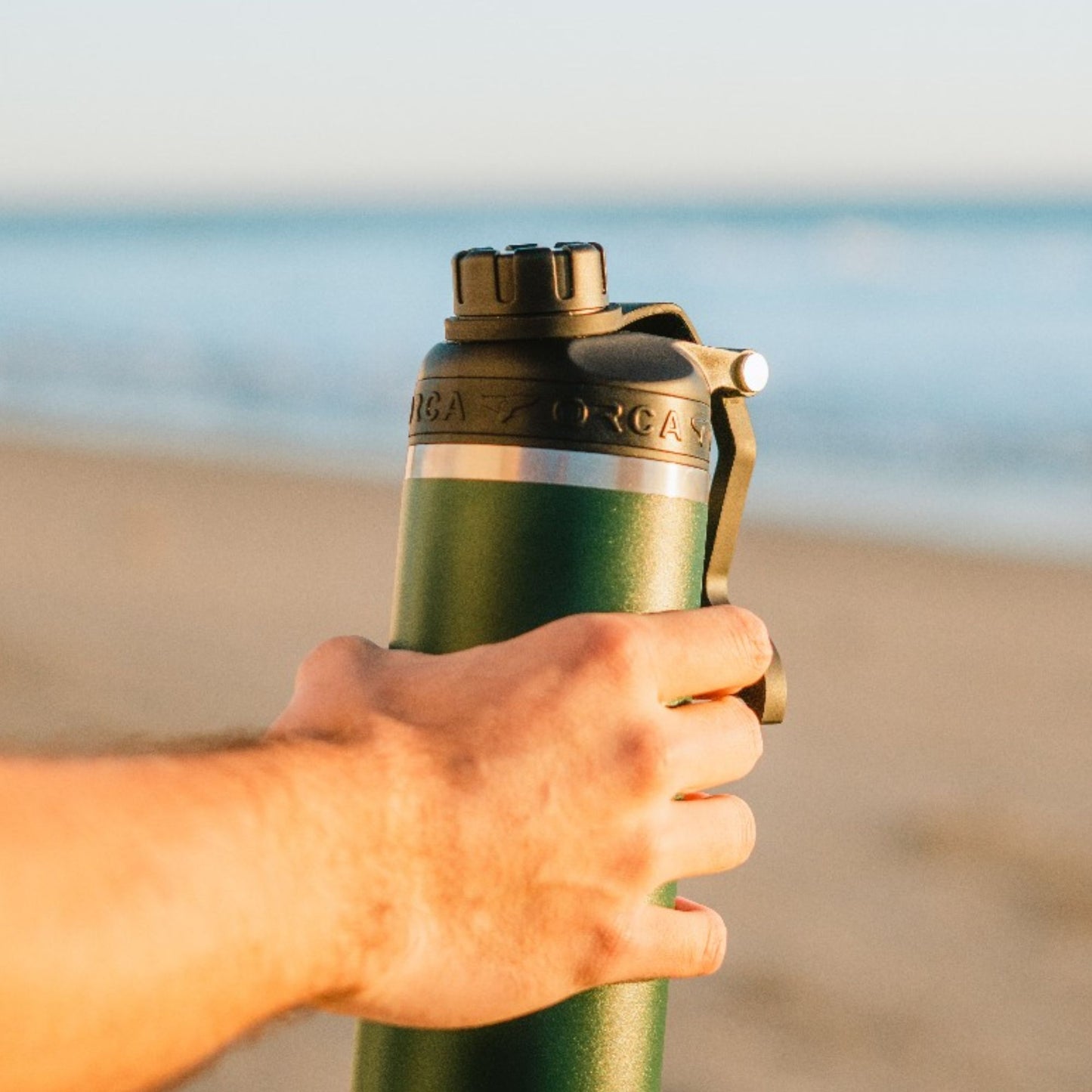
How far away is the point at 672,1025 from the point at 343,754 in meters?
2.29

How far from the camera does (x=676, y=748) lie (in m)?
1.07

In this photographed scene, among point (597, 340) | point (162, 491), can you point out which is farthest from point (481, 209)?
point (597, 340)

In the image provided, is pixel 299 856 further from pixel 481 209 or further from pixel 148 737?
pixel 481 209

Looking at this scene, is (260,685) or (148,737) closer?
(148,737)

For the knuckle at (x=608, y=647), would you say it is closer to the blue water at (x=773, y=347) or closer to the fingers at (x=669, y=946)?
the fingers at (x=669, y=946)

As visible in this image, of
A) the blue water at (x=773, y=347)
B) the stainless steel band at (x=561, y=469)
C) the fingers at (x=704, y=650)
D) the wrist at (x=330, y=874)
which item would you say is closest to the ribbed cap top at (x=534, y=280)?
the stainless steel band at (x=561, y=469)

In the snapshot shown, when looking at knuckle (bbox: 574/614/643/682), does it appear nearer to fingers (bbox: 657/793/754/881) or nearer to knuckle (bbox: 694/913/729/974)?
fingers (bbox: 657/793/754/881)

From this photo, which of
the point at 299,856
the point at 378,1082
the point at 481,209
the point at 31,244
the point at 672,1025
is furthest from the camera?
the point at 481,209

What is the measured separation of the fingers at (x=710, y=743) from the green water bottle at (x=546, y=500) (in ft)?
0.37

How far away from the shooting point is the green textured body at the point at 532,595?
1199 millimetres

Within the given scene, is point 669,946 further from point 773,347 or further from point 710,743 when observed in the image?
point 773,347

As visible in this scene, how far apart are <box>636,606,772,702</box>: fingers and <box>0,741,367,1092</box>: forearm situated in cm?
25

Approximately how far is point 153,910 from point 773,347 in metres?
16.1

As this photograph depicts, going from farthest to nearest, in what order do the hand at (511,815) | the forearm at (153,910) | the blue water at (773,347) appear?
the blue water at (773,347) → the hand at (511,815) → the forearm at (153,910)
